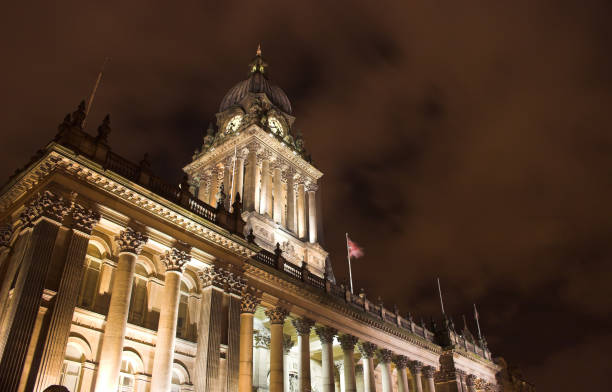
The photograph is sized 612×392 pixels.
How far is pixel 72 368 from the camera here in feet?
76.0

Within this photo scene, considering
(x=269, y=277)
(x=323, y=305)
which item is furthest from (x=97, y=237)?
(x=323, y=305)

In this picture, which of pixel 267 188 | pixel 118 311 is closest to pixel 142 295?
pixel 118 311

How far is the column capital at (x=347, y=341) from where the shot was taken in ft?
128

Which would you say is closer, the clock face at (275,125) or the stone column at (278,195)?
the stone column at (278,195)

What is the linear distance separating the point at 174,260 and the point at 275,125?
1349 inches

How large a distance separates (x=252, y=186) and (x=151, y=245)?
24.0 m

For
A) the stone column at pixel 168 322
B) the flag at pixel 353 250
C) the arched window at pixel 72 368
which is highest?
the flag at pixel 353 250

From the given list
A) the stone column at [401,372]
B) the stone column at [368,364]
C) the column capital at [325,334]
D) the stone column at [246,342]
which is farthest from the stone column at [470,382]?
the stone column at [246,342]

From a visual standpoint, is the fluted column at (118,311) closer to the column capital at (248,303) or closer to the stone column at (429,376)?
the column capital at (248,303)

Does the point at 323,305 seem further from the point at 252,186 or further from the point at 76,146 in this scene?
the point at 76,146

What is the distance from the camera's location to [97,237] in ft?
86.4

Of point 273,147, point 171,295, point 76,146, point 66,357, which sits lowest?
point 66,357

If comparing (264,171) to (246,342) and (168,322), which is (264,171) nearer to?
(246,342)

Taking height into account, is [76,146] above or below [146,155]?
below
